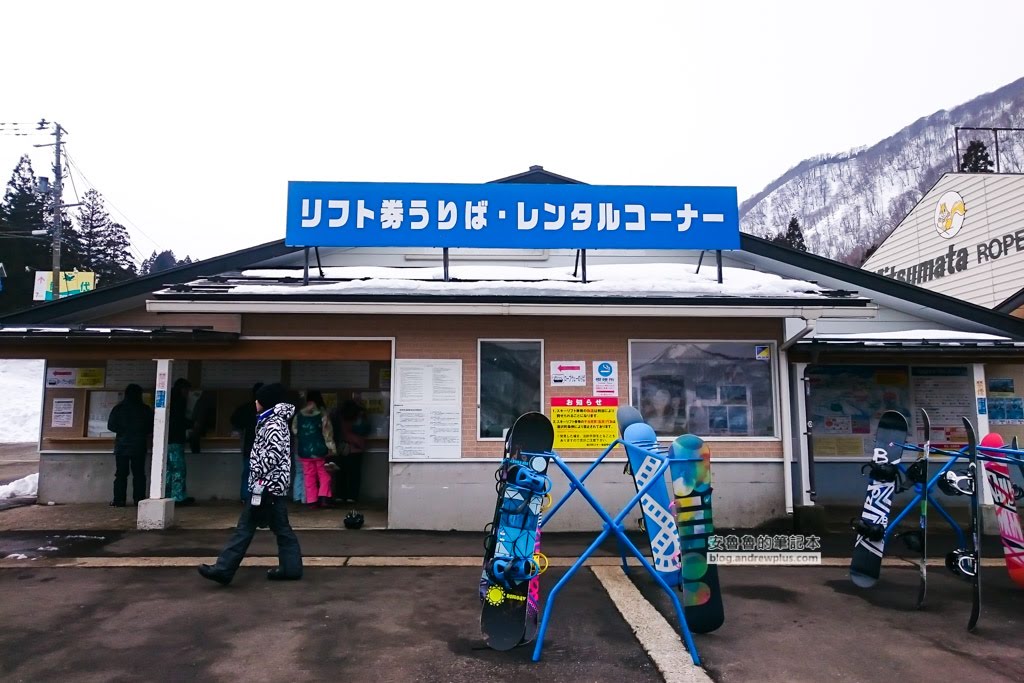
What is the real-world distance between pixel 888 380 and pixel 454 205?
7.29 m

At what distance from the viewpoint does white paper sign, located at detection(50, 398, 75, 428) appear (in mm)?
9609

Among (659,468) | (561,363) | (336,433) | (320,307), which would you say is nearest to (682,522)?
(659,468)

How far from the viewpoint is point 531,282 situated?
9.27 meters

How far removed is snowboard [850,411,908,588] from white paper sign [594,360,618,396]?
3066 millimetres

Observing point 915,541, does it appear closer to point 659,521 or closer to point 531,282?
point 659,521

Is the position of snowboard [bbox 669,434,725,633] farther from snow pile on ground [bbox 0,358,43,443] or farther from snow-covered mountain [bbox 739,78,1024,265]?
snow-covered mountain [bbox 739,78,1024,265]

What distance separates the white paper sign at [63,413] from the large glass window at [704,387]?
8286 millimetres

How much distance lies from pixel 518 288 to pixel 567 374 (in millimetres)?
1352

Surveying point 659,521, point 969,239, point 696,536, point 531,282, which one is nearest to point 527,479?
point 696,536

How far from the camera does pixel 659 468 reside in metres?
4.88

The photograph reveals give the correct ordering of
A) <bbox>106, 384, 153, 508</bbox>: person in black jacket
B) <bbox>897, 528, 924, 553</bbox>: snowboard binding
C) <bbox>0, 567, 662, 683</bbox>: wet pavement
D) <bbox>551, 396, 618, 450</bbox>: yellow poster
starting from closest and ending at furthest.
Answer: <bbox>0, 567, 662, 683</bbox>: wet pavement
<bbox>897, 528, 924, 553</bbox>: snowboard binding
<bbox>551, 396, 618, 450</bbox>: yellow poster
<bbox>106, 384, 153, 508</bbox>: person in black jacket

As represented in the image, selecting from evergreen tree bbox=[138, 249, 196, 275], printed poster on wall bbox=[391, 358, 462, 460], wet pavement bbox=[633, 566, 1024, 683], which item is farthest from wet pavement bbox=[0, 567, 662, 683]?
evergreen tree bbox=[138, 249, 196, 275]

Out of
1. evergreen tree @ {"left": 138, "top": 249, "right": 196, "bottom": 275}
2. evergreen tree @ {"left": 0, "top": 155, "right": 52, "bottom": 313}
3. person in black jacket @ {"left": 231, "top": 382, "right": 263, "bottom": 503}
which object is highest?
evergreen tree @ {"left": 138, "top": 249, "right": 196, "bottom": 275}

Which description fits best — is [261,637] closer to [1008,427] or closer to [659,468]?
[659,468]
